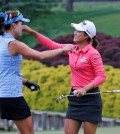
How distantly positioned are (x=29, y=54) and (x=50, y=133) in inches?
178

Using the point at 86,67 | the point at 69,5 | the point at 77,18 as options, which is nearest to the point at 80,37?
the point at 86,67

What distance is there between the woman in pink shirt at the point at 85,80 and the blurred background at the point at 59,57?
203 inches

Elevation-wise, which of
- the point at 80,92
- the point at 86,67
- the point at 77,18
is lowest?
the point at 77,18

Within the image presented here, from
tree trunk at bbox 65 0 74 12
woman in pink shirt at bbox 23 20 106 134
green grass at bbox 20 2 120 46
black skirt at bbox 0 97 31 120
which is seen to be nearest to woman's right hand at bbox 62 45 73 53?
woman in pink shirt at bbox 23 20 106 134

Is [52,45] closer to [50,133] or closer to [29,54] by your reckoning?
[29,54]

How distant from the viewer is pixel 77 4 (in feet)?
55.6

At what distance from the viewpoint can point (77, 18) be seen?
16625 millimetres

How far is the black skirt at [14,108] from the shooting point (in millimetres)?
7688

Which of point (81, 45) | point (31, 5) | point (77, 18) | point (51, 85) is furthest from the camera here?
point (31, 5)

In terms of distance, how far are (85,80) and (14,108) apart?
756 mm

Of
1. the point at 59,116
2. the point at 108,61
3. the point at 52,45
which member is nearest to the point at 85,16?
the point at 108,61

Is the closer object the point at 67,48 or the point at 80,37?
the point at 67,48

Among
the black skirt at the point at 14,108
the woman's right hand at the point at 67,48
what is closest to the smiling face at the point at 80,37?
the woman's right hand at the point at 67,48

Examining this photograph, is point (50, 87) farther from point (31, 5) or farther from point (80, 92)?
point (80, 92)
